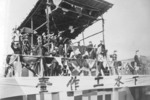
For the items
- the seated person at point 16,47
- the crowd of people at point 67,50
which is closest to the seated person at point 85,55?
the crowd of people at point 67,50

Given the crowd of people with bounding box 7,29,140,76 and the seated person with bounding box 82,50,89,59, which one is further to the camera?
the seated person with bounding box 82,50,89,59

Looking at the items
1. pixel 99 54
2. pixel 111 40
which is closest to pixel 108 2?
pixel 111 40

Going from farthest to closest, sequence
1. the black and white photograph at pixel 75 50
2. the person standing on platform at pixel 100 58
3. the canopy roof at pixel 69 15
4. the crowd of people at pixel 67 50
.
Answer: the person standing on platform at pixel 100 58 → the canopy roof at pixel 69 15 → the crowd of people at pixel 67 50 → the black and white photograph at pixel 75 50

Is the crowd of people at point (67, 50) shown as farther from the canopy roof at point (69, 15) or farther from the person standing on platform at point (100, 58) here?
the canopy roof at point (69, 15)

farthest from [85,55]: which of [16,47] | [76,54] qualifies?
[16,47]

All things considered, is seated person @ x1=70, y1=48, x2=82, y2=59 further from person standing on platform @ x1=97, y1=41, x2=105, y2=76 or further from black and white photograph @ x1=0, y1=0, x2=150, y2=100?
person standing on platform @ x1=97, y1=41, x2=105, y2=76

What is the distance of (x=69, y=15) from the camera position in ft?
10.5

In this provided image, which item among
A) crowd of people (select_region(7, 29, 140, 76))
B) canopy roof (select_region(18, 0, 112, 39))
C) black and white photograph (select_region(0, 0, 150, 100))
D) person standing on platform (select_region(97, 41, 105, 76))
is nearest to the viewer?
black and white photograph (select_region(0, 0, 150, 100))

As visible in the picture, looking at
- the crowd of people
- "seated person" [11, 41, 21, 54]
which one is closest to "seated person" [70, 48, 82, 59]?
the crowd of people

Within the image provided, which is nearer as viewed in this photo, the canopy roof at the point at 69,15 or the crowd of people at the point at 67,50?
the crowd of people at the point at 67,50

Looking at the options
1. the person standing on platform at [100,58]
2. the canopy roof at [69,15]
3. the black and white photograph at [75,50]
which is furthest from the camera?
the person standing on platform at [100,58]

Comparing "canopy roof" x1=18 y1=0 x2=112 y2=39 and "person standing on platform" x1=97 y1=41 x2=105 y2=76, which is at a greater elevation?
"canopy roof" x1=18 y1=0 x2=112 y2=39

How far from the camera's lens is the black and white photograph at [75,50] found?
7.07ft

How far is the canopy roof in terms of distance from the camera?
2.84 meters
